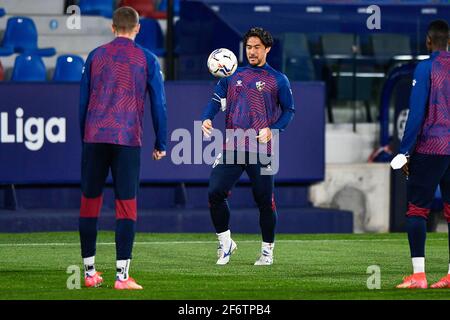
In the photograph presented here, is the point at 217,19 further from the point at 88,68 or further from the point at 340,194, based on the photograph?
the point at 88,68

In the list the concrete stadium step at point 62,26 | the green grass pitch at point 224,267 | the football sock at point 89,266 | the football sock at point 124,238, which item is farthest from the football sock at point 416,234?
the concrete stadium step at point 62,26

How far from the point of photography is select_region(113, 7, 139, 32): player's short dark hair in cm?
934

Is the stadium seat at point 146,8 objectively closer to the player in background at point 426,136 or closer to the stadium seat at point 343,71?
the stadium seat at point 343,71

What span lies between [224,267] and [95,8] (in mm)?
10655

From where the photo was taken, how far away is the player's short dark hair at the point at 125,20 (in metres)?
9.34

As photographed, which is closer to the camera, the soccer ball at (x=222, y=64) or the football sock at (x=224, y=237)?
the football sock at (x=224, y=237)

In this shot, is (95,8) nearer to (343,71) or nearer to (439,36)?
(343,71)

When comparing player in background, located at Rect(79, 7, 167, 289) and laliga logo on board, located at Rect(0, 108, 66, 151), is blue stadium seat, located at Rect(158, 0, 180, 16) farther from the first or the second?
player in background, located at Rect(79, 7, 167, 289)

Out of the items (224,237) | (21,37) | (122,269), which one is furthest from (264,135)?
(21,37)

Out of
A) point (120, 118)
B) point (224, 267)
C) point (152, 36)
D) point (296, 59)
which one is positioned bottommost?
point (224, 267)

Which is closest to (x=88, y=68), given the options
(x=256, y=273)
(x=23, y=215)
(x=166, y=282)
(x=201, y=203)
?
(x=166, y=282)

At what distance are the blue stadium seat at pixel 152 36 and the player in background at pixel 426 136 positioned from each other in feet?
37.5

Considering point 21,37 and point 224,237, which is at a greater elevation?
point 21,37

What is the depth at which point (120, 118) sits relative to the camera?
943cm
